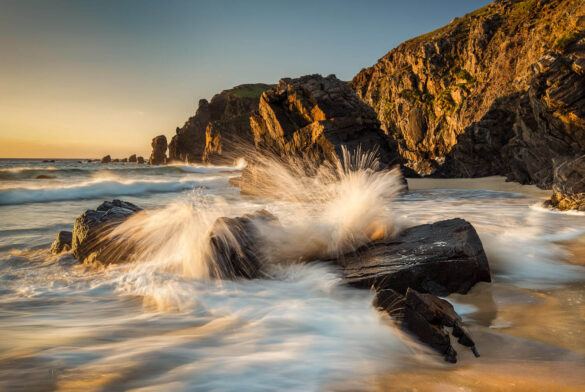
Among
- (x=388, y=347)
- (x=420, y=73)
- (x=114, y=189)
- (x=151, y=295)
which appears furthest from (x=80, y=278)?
(x=420, y=73)

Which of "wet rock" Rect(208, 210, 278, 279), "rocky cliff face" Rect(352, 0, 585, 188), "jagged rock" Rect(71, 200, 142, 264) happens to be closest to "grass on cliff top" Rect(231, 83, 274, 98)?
"rocky cliff face" Rect(352, 0, 585, 188)

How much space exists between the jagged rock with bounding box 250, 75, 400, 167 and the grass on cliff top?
345 feet

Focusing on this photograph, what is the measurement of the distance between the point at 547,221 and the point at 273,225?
21.0 feet

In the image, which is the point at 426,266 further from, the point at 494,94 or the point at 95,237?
the point at 494,94

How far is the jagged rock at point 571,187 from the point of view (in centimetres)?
808

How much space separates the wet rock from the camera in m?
3.77

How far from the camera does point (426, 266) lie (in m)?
3.22

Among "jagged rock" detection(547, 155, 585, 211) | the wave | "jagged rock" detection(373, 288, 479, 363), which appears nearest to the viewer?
"jagged rock" detection(373, 288, 479, 363)

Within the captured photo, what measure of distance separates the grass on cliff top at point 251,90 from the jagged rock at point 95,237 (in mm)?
119147

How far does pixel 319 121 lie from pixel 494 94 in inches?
1293

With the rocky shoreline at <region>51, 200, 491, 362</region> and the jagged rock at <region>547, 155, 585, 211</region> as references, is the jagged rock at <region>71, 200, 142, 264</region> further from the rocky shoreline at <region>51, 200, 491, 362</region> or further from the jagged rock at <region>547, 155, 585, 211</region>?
the jagged rock at <region>547, 155, 585, 211</region>

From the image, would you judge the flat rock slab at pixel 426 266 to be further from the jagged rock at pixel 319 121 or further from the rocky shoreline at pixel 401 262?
the jagged rock at pixel 319 121

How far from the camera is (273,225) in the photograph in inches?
175

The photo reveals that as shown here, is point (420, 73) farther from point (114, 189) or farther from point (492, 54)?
point (114, 189)
